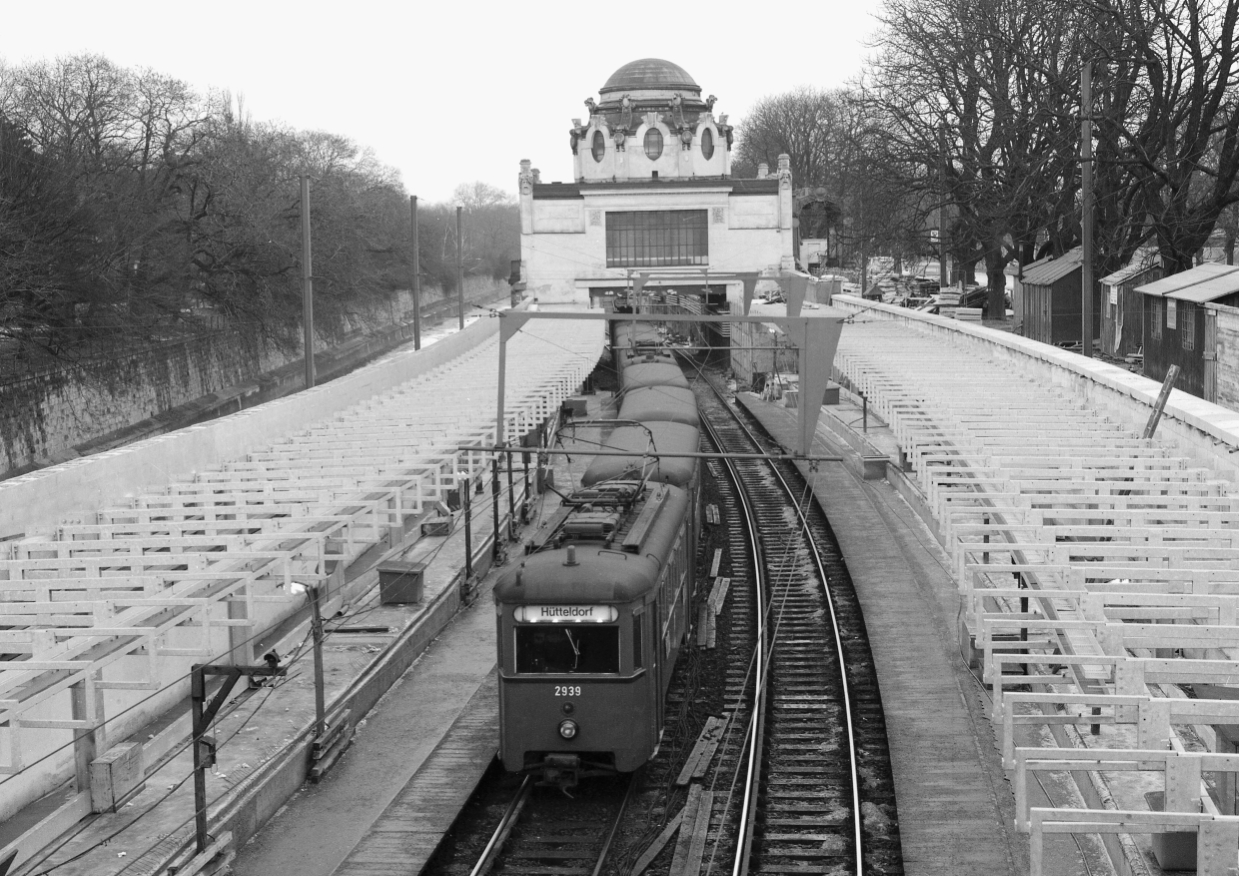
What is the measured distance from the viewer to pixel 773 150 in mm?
111500

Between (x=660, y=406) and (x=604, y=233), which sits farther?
(x=604, y=233)

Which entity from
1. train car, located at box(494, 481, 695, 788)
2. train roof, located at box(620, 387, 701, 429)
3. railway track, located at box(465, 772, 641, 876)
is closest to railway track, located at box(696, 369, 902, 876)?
railway track, located at box(465, 772, 641, 876)

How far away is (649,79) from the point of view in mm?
96438

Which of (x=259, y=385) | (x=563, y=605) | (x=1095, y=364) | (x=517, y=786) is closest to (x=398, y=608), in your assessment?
(x=517, y=786)

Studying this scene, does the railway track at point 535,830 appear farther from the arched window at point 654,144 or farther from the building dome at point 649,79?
the building dome at point 649,79

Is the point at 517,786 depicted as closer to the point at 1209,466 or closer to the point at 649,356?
the point at 1209,466

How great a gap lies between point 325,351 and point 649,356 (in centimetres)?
4482

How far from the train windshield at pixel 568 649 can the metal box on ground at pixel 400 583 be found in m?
7.47

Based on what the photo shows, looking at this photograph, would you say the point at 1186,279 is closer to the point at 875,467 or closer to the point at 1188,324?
the point at 1188,324

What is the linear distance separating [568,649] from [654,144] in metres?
73.9

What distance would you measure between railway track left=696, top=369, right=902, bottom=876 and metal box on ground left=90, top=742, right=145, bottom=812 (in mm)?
5392

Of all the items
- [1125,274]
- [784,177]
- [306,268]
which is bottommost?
[1125,274]

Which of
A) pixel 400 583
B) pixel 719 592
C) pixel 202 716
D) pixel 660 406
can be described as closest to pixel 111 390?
pixel 400 583

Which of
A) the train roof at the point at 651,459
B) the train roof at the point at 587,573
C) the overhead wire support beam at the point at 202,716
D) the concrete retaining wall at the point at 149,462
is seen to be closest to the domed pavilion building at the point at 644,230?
the concrete retaining wall at the point at 149,462
